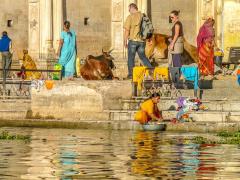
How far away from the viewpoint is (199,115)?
98.6 ft

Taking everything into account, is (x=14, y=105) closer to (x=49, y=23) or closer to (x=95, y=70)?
(x=95, y=70)

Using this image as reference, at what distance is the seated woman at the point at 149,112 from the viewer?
29516 millimetres

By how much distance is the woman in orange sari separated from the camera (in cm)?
3544

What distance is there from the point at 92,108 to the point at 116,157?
31.3 ft

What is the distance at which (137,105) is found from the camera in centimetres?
3145

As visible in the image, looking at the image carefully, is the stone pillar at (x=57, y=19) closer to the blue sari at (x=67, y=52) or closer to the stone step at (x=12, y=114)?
the blue sari at (x=67, y=52)

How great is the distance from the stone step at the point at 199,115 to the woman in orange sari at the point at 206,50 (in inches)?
186

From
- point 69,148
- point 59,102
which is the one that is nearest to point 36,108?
point 59,102

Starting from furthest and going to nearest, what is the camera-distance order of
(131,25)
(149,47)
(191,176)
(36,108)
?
(149,47), (131,25), (36,108), (191,176)

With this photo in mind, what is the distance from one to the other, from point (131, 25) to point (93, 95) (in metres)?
4.31

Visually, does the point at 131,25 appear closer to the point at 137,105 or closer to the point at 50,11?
the point at 137,105

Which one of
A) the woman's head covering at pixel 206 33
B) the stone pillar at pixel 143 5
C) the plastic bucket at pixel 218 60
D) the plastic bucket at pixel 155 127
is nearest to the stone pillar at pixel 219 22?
the stone pillar at pixel 143 5

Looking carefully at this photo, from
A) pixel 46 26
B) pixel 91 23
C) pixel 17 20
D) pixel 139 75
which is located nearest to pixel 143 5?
pixel 91 23

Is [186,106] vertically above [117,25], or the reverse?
[117,25]
